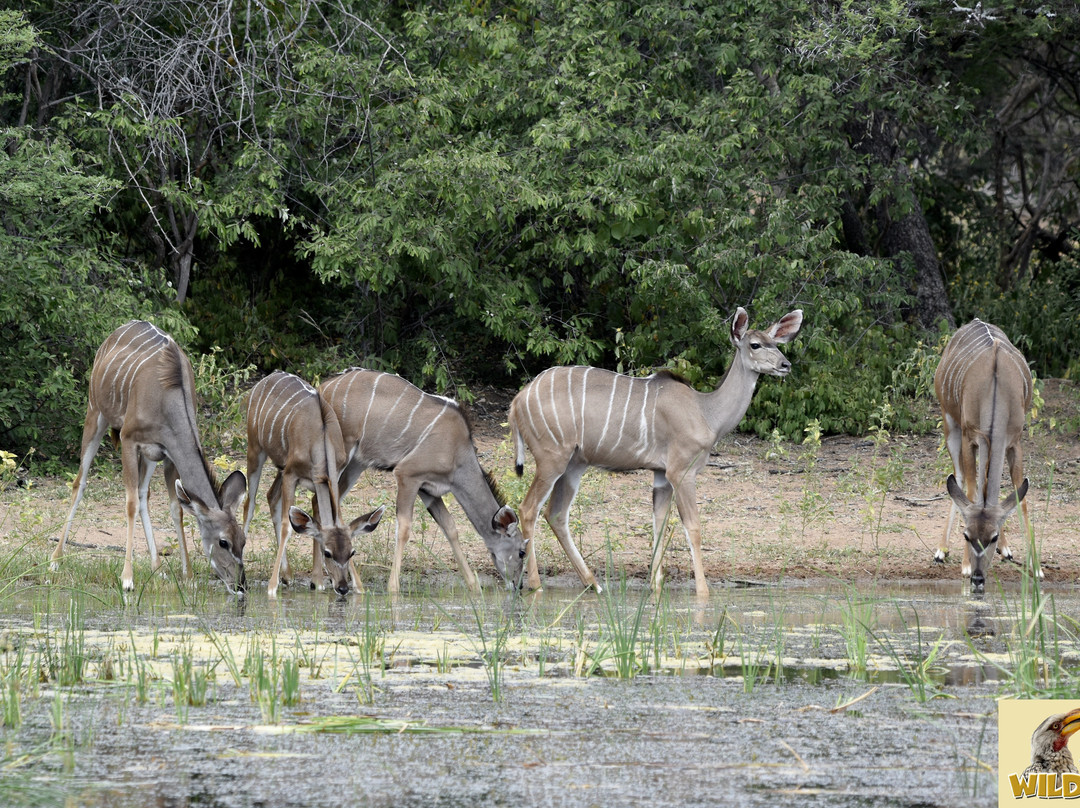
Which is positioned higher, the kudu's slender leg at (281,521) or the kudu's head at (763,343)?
the kudu's head at (763,343)

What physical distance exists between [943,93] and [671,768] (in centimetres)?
1183

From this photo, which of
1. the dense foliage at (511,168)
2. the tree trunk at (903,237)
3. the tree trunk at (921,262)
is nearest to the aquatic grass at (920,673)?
the dense foliage at (511,168)

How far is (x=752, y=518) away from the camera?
10.5 meters

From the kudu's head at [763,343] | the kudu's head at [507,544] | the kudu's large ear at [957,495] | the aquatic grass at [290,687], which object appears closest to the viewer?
the aquatic grass at [290,687]

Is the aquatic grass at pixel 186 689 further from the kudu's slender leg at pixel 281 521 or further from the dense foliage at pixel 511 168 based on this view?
the dense foliage at pixel 511 168

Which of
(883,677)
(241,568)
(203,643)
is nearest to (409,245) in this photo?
(241,568)

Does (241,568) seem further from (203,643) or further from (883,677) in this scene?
(883,677)

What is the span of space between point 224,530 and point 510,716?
4.24 m

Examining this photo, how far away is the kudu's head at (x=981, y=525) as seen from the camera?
323 inches

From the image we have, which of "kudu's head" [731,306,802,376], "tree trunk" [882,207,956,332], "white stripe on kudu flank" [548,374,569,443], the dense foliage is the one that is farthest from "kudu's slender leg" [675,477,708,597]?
"tree trunk" [882,207,956,332]

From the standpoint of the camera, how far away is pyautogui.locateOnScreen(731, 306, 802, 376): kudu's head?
897 cm

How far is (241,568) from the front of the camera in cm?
807

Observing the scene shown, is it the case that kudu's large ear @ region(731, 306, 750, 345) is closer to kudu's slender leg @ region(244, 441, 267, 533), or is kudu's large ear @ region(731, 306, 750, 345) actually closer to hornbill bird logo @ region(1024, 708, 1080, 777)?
kudu's slender leg @ region(244, 441, 267, 533)

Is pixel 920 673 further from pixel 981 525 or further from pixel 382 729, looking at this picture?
pixel 981 525
